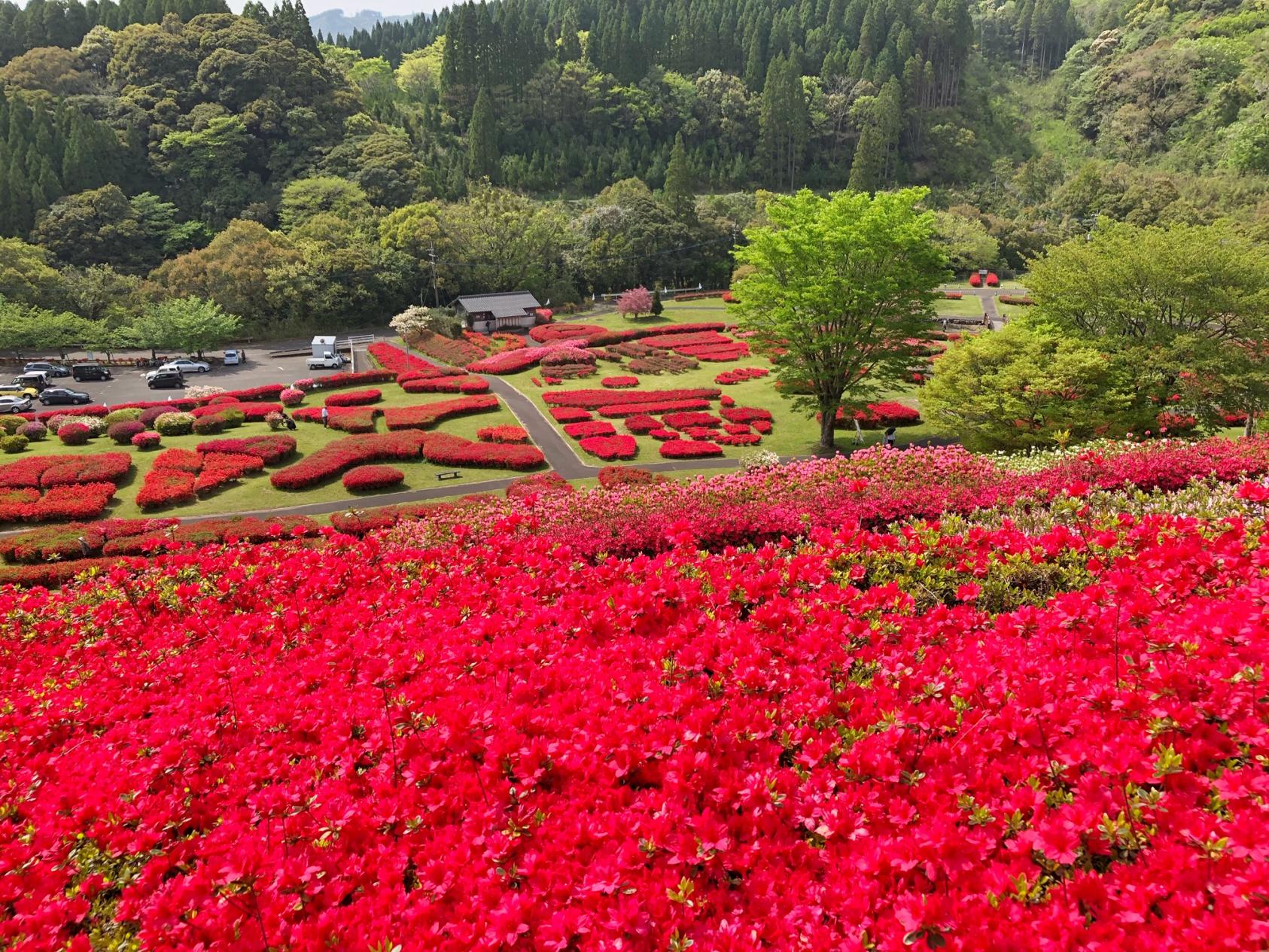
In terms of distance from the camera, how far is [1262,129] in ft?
246

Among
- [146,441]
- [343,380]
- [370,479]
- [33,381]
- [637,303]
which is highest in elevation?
[637,303]

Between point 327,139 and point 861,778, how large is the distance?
93003 mm

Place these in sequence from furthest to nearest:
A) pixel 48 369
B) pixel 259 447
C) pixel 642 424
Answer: pixel 48 369 < pixel 642 424 < pixel 259 447

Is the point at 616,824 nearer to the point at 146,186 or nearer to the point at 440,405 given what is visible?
the point at 440,405

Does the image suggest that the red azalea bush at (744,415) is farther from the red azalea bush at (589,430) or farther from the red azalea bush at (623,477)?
the red azalea bush at (623,477)

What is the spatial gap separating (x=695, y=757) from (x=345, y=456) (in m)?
25.6

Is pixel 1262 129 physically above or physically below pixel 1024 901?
above

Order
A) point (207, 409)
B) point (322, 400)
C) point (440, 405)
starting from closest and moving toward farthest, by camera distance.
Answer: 1. point (207, 409)
2. point (440, 405)
3. point (322, 400)

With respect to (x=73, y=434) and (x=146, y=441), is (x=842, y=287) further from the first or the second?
(x=73, y=434)

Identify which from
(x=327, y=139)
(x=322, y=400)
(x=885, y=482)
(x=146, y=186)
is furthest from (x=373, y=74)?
(x=885, y=482)

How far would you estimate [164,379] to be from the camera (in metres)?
40.4

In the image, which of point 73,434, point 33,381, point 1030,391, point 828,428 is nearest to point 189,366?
point 33,381

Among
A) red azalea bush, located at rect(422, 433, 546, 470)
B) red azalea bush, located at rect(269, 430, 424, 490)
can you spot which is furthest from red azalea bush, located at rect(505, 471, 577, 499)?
red azalea bush, located at rect(269, 430, 424, 490)

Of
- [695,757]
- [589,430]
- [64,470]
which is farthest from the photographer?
[589,430]
